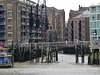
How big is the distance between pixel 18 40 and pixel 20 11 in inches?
410

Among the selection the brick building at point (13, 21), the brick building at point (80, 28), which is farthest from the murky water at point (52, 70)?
the brick building at point (80, 28)

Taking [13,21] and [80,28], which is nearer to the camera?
[13,21]

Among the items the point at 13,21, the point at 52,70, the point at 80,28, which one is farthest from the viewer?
the point at 80,28

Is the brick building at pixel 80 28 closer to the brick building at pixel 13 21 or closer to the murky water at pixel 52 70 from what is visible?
the brick building at pixel 13 21

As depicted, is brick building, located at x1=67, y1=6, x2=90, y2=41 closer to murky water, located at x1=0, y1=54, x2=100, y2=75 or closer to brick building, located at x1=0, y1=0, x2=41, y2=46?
brick building, located at x1=0, y1=0, x2=41, y2=46

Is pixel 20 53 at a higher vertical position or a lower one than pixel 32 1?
lower

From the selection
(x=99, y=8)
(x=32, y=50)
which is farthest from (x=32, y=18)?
(x=32, y=50)

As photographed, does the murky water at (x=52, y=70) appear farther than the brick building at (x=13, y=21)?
No

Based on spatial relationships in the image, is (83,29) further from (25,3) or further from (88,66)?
(88,66)

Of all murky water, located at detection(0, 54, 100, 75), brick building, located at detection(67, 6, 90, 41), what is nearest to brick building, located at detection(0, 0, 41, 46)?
brick building, located at detection(67, 6, 90, 41)

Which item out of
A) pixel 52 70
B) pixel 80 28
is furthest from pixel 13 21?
pixel 52 70

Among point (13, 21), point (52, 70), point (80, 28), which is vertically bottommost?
point (52, 70)

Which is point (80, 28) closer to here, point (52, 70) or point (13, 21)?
point (13, 21)

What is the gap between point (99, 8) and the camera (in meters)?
111
